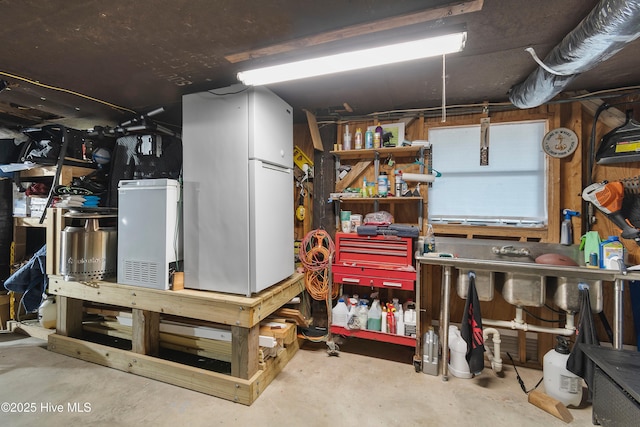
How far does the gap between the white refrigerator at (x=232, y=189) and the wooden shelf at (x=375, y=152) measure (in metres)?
0.85

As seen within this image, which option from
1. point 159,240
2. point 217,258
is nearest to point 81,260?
point 159,240

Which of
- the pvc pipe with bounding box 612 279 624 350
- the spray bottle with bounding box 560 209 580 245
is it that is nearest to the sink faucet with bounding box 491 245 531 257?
the spray bottle with bounding box 560 209 580 245

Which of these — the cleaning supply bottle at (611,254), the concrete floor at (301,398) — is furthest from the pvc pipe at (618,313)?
the concrete floor at (301,398)

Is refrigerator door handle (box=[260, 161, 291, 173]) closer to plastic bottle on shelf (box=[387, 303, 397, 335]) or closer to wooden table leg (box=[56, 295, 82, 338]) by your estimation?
plastic bottle on shelf (box=[387, 303, 397, 335])

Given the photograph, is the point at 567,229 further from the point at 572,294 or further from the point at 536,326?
the point at 536,326

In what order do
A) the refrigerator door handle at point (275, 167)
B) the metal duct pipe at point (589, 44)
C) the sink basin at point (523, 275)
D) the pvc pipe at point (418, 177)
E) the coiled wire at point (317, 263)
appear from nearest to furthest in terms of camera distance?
the metal duct pipe at point (589, 44), the sink basin at point (523, 275), the refrigerator door handle at point (275, 167), the pvc pipe at point (418, 177), the coiled wire at point (317, 263)

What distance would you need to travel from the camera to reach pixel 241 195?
2.15 m

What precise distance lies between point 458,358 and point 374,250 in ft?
3.78

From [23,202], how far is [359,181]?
13.0 ft

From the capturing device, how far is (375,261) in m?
2.64

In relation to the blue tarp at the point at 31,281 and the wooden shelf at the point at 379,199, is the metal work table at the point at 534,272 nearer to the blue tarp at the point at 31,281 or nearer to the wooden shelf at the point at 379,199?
the wooden shelf at the point at 379,199

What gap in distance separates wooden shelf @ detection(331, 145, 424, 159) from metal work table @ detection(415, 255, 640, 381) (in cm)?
108

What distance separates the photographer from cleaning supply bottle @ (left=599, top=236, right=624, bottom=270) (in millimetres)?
2025

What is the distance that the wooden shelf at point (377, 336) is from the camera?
2457mm
